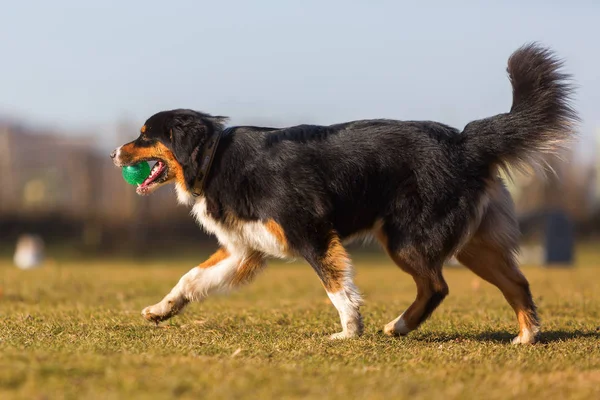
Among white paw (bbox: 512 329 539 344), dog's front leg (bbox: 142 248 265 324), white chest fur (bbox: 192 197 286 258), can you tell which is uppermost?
white chest fur (bbox: 192 197 286 258)

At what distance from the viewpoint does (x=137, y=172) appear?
7148 millimetres

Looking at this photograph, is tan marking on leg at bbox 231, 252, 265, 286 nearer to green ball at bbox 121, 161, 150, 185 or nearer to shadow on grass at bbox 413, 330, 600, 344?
green ball at bbox 121, 161, 150, 185

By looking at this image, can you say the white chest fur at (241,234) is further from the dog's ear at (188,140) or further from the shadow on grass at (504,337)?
the shadow on grass at (504,337)

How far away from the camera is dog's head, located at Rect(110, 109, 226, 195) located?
21.6 ft

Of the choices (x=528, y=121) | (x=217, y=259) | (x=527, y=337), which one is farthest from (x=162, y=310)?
(x=528, y=121)

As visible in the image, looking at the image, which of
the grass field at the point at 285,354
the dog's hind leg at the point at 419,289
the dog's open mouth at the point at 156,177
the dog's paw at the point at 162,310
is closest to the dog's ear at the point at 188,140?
the dog's open mouth at the point at 156,177

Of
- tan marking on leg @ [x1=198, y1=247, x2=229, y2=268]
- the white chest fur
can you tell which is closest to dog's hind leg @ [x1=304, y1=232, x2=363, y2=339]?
the white chest fur

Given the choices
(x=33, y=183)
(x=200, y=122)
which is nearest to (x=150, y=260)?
(x=33, y=183)

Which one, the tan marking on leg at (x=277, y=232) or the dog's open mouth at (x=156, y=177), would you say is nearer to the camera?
the tan marking on leg at (x=277, y=232)

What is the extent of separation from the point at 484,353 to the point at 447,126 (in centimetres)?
187

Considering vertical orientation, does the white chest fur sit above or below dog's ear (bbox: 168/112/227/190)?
below

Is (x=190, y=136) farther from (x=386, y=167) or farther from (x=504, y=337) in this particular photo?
(x=504, y=337)

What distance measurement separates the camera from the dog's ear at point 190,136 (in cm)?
655

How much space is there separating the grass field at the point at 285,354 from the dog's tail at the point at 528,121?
1.45 metres
